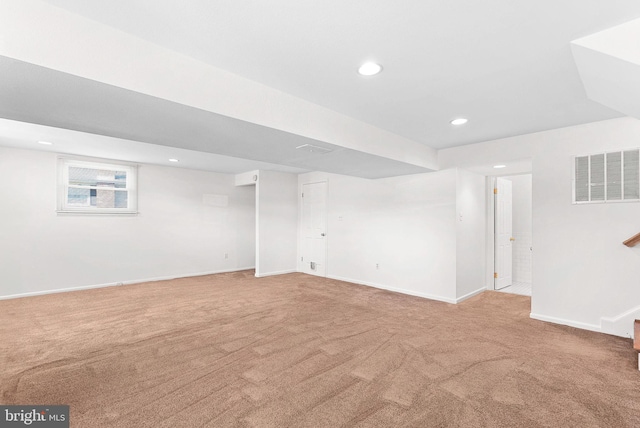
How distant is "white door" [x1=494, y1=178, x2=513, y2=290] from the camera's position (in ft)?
18.7

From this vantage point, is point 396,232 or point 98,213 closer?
point 396,232

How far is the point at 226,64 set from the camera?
2281 mm

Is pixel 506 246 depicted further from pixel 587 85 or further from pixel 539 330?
pixel 587 85

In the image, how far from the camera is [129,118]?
2.46 metres

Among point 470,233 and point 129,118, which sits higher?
point 129,118

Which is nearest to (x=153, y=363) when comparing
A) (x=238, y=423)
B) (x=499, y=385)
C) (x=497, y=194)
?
(x=238, y=423)

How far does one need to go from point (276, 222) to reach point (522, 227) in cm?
530

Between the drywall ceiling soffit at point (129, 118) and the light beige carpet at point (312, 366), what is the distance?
6.83 feet

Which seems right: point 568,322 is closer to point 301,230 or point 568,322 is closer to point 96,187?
point 301,230

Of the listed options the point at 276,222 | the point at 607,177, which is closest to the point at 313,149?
the point at 607,177

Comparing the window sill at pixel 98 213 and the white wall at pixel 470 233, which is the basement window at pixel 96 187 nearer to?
the window sill at pixel 98 213

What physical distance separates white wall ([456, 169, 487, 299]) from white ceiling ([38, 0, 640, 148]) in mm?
2029

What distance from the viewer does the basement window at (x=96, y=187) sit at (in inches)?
212

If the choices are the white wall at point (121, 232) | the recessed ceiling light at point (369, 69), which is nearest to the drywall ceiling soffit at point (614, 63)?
the recessed ceiling light at point (369, 69)
